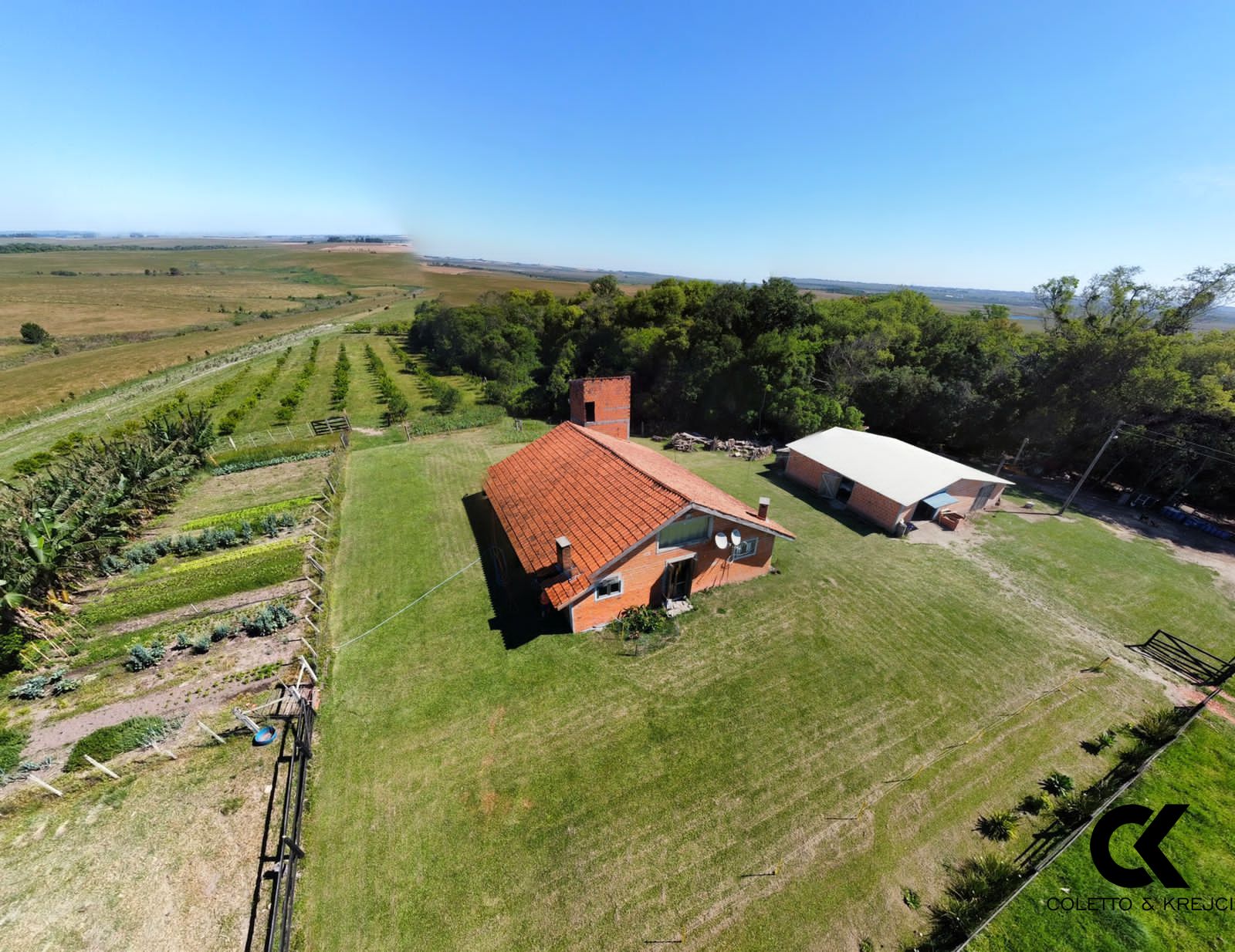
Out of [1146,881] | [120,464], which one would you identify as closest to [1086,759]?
[1146,881]

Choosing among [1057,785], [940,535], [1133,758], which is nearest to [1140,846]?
[1057,785]

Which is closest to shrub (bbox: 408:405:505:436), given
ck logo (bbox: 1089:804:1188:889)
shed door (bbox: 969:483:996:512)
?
shed door (bbox: 969:483:996:512)

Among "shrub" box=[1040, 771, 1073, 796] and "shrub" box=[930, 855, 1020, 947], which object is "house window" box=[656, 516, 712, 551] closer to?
"shrub" box=[930, 855, 1020, 947]

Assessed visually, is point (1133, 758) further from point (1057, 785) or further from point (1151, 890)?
point (1151, 890)

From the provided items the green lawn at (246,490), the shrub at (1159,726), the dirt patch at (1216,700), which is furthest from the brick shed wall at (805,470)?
the green lawn at (246,490)

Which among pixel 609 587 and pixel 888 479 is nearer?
pixel 609 587

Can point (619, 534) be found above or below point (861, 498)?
above

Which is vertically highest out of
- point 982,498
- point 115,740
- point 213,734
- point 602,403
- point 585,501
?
point 585,501
